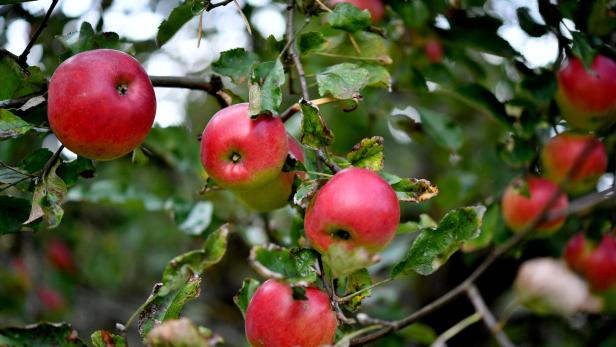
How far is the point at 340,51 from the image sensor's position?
3.93ft

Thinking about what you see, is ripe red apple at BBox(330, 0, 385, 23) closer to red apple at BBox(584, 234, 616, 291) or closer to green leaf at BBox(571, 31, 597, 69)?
green leaf at BBox(571, 31, 597, 69)

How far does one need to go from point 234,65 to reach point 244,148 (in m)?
0.24

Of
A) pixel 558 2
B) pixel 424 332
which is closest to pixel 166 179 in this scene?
pixel 424 332

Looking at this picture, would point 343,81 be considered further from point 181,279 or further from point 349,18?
point 181,279

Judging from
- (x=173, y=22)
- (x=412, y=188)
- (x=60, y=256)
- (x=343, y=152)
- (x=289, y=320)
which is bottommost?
(x=60, y=256)

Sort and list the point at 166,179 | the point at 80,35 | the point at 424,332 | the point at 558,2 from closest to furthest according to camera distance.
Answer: the point at 80,35, the point at 558,2, the point at 424,332, the point at 166,179

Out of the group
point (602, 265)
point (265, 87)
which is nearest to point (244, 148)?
point (265, 87)

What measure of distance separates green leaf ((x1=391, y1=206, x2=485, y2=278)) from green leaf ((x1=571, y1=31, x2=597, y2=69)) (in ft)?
1.46

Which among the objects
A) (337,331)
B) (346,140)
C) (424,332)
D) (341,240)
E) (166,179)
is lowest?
(166,179)

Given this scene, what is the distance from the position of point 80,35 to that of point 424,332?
3.61ft

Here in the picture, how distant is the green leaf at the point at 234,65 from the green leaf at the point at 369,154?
0.26m

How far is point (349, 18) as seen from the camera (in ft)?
3.53

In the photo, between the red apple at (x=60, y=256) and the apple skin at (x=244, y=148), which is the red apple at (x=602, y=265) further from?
the red apple at (x=60, y=256)

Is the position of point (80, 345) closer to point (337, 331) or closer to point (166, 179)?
point (337, 331)
